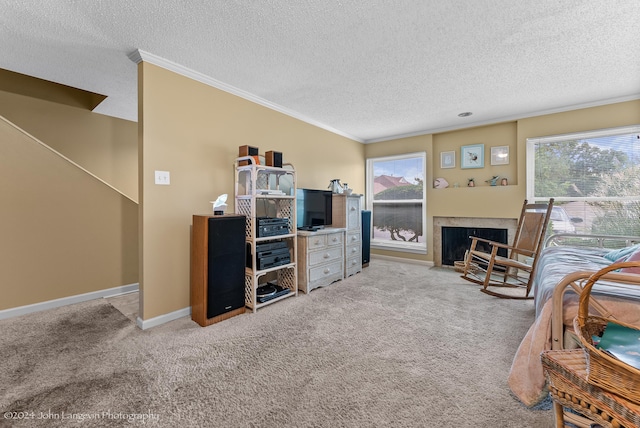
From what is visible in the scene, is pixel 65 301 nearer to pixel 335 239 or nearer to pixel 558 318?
pixel 335 239

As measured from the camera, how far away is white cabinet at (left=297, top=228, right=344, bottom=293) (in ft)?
10.5

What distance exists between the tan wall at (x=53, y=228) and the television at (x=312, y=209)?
7.30 ft

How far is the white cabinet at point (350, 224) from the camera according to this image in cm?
392

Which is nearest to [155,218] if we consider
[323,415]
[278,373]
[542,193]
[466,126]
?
[278,373]

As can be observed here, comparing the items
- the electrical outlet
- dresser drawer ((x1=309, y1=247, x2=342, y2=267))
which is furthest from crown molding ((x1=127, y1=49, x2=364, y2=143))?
dresser drawer ((x1=309, y1=247, x2=342, y2=267))

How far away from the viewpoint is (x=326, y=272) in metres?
3.47

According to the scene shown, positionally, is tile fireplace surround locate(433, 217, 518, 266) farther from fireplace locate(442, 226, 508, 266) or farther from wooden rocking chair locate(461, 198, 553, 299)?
wooden rocking chair locate(461, 198, 553, 299)

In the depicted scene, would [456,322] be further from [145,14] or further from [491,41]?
[145,14]

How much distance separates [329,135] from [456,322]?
338 cm

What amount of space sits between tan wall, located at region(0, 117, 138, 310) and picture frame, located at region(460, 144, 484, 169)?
5.10m

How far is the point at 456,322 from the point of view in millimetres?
2369

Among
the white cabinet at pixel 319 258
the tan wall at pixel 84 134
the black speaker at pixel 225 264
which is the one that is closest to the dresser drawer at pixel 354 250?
the white cabinet at pixel 319 258

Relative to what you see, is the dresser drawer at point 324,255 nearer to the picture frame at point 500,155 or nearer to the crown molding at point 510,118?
the crown molding at point 510,118

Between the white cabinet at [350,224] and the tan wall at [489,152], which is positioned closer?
the tan wall at [489,152]
